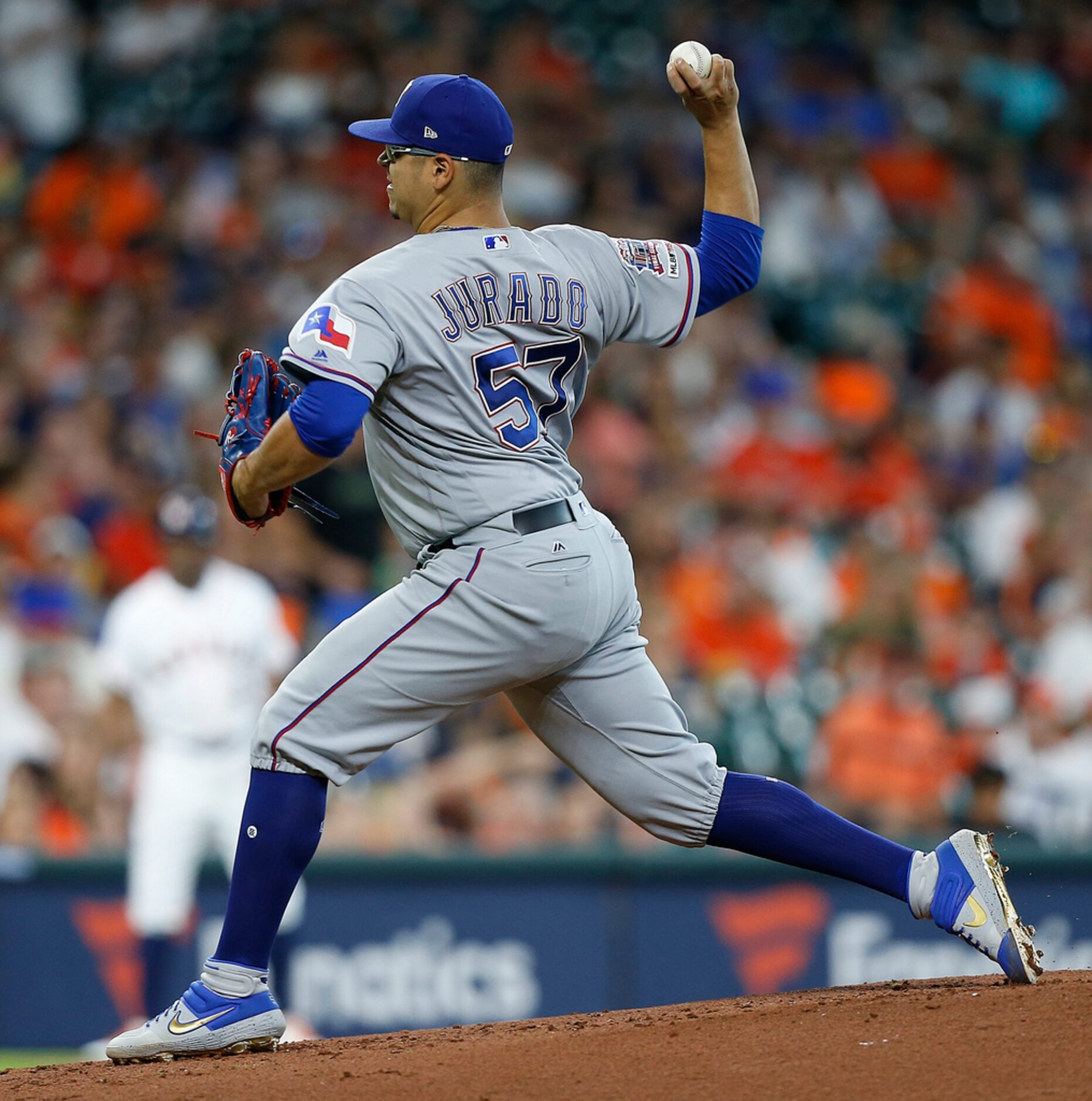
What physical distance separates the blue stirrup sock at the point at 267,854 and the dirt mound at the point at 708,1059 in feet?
0.79

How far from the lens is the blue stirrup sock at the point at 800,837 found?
11.5 feet

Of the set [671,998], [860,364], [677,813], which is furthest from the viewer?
[860,364]

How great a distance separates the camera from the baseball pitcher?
3.24 meters

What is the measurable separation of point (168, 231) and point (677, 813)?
8163mm

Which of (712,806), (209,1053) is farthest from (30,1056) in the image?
(712,806)

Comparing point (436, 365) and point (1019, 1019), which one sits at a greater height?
point (436, 365)

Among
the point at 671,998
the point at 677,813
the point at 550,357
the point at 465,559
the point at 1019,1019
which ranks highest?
the point at 550,357

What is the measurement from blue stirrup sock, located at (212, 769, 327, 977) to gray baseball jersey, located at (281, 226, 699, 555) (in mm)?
526

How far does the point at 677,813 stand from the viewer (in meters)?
3.48

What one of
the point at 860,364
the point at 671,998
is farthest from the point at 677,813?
the point at 860,364

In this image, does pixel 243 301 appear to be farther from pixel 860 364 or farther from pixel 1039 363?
pixel 1039 363

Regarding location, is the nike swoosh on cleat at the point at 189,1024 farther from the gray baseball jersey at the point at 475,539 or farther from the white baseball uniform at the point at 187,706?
the white baseball uniform at the point at 187,706

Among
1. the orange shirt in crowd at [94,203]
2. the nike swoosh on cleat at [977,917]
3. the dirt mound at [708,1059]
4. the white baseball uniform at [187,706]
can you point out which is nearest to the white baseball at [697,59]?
the nike swoosh on cleat at [977,917]

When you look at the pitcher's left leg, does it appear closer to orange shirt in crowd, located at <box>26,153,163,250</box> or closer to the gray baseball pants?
the gray baseball pants
